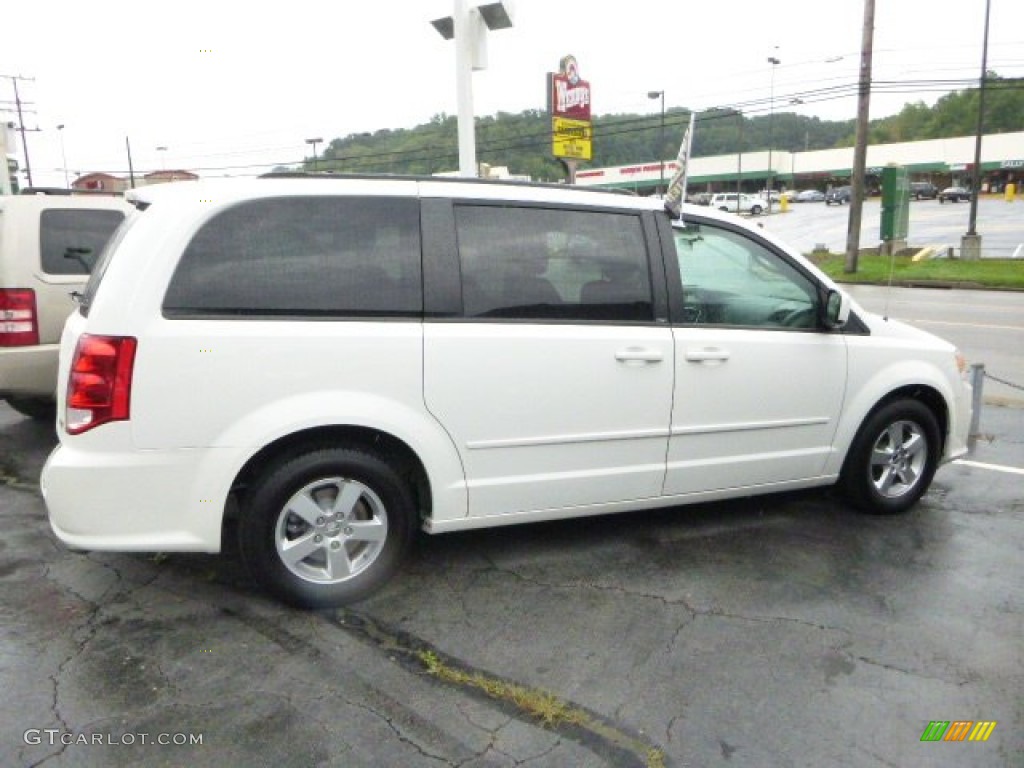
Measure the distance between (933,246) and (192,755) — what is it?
3281 centimetres

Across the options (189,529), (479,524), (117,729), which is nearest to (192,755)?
(117,729)

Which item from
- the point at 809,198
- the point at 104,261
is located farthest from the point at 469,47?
the point at 809,198

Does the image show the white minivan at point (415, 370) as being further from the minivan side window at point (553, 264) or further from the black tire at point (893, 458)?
the black tire at point (893, 458)

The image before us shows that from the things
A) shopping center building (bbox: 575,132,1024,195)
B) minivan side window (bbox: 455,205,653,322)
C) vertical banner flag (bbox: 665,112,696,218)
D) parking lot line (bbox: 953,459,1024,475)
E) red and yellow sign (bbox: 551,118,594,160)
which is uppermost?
shopping center building (bbox: 575,132,1024,195)

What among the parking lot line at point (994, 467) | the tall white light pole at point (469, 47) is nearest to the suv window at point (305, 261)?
the parking lot line at point (994, 467)

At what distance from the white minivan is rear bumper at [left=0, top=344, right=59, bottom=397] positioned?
7.70ft

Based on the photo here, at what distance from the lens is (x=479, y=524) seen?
3635 mm

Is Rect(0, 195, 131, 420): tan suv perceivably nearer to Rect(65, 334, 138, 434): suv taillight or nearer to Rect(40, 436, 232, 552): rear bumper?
Rect(40, 436, 232, 552): rear bumper

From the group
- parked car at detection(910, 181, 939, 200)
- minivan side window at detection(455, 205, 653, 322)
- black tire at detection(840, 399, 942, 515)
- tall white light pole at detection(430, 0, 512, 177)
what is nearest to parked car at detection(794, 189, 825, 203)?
parked car at detection(910, 181, 939, 200)

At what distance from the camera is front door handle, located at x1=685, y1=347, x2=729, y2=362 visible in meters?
3.85

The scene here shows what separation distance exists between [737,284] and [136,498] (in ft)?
9.81

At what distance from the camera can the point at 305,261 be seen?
3260mm

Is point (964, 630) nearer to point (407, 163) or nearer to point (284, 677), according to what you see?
point (284, 677)

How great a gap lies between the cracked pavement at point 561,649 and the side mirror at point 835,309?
3.71ft
